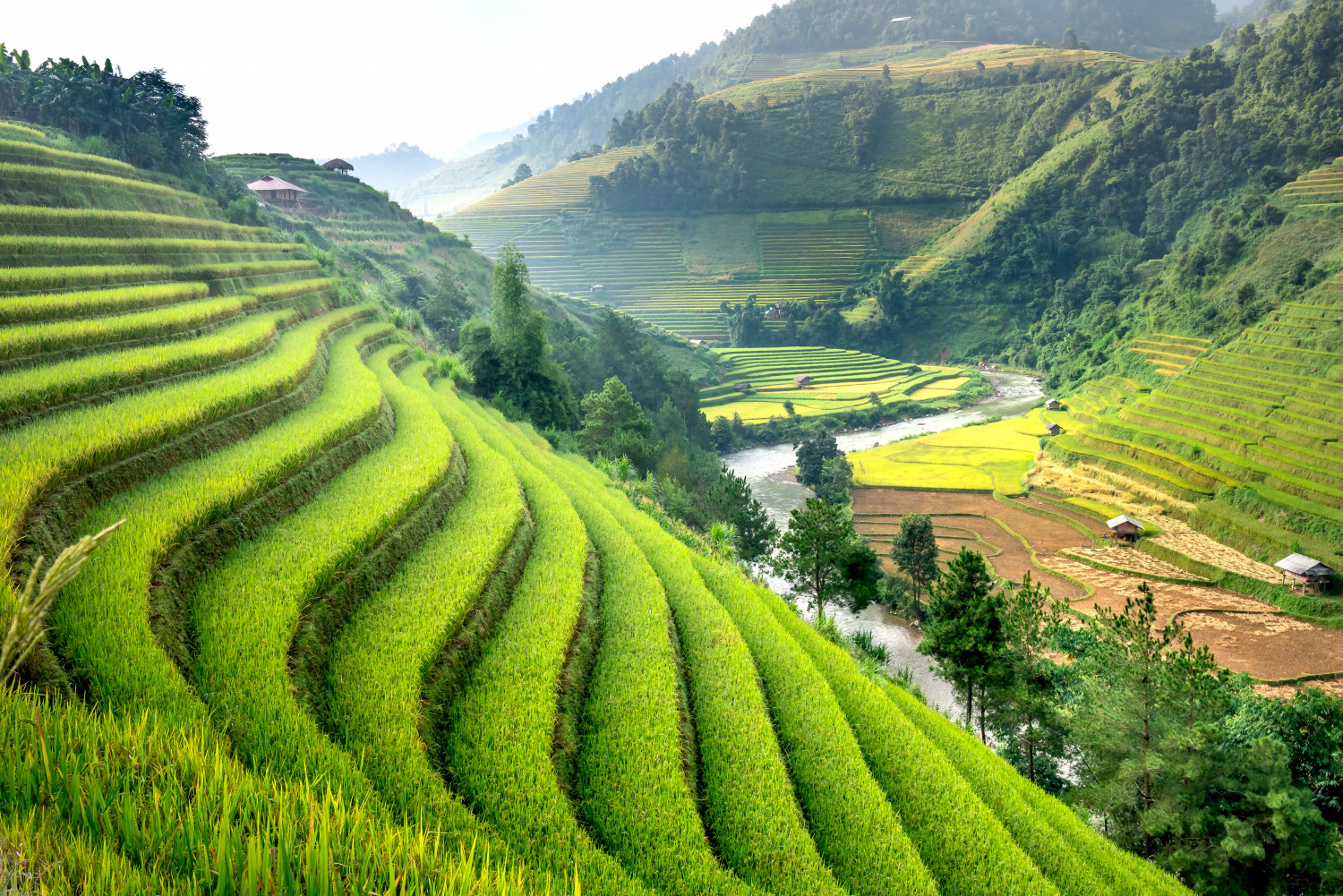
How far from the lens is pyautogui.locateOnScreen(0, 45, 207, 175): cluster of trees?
95.0 ft

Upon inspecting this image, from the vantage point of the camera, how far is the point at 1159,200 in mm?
85750

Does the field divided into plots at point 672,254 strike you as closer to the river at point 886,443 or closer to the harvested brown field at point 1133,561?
the river at point 886,443

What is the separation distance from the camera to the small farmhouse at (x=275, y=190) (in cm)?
4762

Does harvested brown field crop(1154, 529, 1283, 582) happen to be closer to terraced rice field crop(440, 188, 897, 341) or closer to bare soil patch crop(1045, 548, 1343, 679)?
bare soil patch crop(1045, 548, 1343, 679)

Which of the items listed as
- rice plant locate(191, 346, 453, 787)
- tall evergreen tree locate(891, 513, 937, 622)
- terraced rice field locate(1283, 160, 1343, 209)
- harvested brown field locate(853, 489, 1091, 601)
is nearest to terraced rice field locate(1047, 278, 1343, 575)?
harvested brown field locate(853, 489, 1091, 601)

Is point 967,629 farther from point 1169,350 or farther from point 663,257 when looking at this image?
point 663,257

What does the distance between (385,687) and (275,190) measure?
55.2 metres

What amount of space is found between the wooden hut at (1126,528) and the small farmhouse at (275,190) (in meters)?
58.0

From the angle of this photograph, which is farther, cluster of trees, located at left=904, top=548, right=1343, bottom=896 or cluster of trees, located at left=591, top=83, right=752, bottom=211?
cluster of trees, located at left=591, top=83, right=752, bottom=211

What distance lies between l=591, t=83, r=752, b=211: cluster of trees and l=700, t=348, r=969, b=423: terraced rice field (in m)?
53.7

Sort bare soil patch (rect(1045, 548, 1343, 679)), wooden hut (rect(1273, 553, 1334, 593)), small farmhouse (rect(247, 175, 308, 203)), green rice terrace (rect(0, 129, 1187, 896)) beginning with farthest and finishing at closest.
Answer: small farmhouse (rect(247, 175, 308, 203))
wooden hut (rect(1273, 553, 1334, 593))
bare soil patch (rect(1045, 548, 1343, 679))
green rice terrace (rect(0, 129, 1187, 896))

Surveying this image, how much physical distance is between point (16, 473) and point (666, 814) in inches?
261

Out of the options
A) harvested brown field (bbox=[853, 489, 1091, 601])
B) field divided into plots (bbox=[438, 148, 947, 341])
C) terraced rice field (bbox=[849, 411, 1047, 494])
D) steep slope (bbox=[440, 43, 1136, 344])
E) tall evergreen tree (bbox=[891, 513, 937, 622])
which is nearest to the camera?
tall evergreen tree (bbox=[891, 513, 937, 622])

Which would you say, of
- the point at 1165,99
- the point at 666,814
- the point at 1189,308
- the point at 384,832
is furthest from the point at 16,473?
the point at 1165,99
